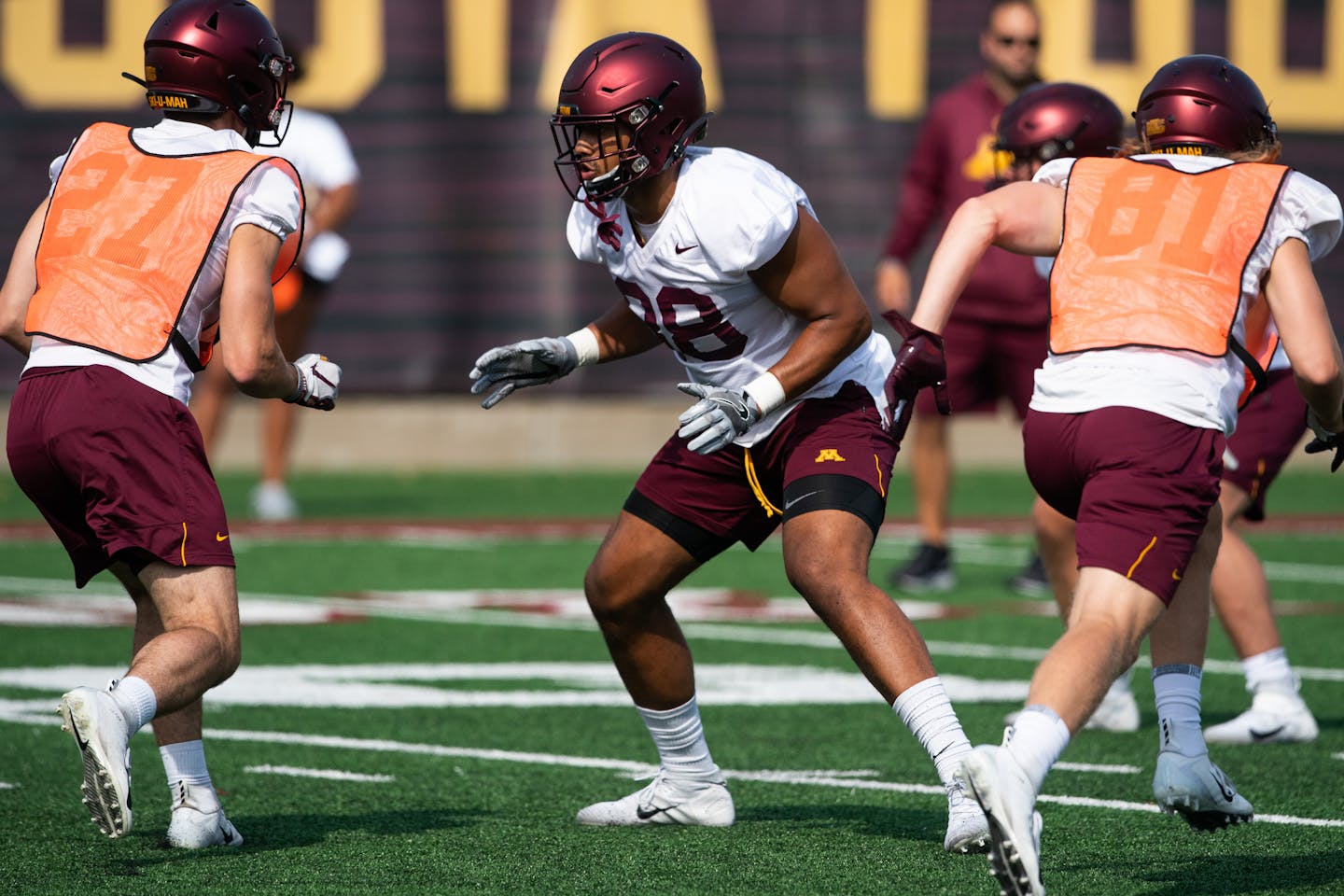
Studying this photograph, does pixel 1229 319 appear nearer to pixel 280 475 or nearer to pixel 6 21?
pixel 280 475

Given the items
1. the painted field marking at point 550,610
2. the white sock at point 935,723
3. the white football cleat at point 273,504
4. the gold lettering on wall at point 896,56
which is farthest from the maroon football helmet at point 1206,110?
the gold lettering on wall at point 896,56

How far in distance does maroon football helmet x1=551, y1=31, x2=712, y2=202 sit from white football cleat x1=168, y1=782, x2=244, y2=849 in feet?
5.03

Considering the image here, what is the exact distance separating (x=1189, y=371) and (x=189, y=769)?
87.5 inches

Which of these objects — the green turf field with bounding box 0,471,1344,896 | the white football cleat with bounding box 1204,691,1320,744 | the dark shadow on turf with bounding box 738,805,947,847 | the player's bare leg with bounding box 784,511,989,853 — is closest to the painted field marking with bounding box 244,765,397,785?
the green turf field with bounding box 0,471,1344,896

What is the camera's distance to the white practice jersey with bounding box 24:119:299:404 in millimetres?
4312

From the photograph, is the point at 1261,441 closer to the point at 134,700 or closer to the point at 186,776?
the point at 186,776

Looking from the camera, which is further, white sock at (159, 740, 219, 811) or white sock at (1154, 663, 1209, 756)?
white sock at (159, 740, 219, 811)

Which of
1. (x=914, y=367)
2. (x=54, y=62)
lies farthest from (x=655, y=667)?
(x=54, y=62)

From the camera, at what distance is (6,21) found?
13.8 meters

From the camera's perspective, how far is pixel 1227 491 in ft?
20.1

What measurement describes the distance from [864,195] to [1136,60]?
88.0 inches

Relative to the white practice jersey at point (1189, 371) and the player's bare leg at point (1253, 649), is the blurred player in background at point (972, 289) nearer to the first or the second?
the player's bare leg at point (1253, 649)

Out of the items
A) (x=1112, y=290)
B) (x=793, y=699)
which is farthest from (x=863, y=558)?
(x=793, y=699)

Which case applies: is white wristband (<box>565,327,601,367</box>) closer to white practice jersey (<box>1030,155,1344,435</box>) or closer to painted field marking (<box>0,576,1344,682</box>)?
white practice jersey (<box>1030,155,1344,435</box>)
